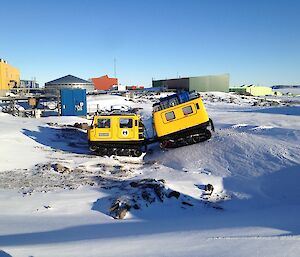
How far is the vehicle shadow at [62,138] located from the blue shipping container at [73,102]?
7700 mm

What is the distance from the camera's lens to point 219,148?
43.9 feet

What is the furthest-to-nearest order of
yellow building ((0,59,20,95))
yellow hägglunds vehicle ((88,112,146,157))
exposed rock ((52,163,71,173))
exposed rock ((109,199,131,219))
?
1. yellow building ((0,59,20,95))
2. yellow hägglunds vehicle ((88,112,146,157))
3. exposed rock ((52,163,71,173))
4. exposed rock ((109,199,131,219))

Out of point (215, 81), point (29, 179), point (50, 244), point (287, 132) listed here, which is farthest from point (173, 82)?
point (50, 244)

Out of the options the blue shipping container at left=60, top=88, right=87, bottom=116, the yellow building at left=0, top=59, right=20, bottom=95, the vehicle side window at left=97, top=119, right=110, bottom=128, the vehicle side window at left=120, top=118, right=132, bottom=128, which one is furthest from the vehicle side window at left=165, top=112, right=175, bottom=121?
the yellow building at left=0, top=59, right=20, bottom=95

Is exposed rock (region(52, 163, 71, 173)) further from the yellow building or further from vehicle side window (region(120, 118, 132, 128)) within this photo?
the yellow building

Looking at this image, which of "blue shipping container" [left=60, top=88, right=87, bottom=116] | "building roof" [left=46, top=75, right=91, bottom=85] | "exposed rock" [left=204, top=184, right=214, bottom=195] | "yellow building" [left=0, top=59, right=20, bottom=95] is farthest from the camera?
"building roof" [left=46, top=75, right=91, bottom=85]

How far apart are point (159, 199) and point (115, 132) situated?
635 cm

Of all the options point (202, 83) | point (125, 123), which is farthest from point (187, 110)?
point (202, 83)

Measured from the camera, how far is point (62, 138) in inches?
723

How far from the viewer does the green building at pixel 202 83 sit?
67062mm

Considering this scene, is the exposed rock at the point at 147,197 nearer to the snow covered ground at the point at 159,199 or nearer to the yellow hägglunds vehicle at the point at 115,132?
the snow covered ground at the point at 159,199

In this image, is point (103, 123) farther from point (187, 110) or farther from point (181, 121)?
point (187, 110)

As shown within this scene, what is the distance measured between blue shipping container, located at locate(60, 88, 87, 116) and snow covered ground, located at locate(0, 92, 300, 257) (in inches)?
454

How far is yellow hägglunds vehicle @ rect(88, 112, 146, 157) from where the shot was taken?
14.4 m
